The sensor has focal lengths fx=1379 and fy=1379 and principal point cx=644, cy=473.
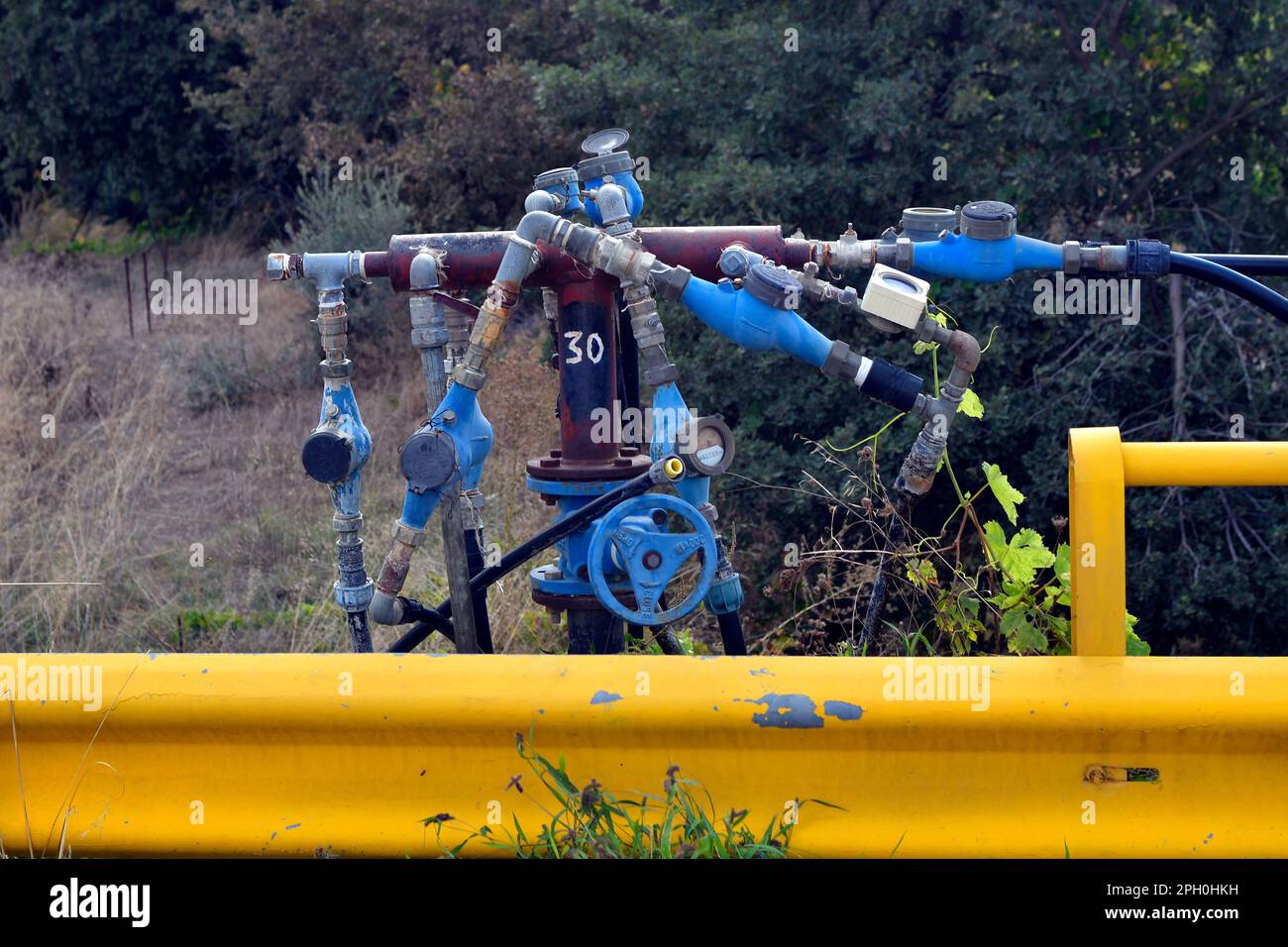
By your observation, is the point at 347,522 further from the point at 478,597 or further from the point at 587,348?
the point at 587,348

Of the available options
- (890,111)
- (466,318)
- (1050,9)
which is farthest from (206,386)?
(466,318)

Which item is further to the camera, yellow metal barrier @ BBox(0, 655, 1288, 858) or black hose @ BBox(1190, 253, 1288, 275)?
black hose @ BBox(1190, 253, 1288, 275)

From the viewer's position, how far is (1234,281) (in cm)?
232

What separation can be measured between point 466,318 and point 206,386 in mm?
6671

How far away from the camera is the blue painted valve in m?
2.31

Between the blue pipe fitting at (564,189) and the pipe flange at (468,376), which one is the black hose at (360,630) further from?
the blue pipe fitting at (564,189)

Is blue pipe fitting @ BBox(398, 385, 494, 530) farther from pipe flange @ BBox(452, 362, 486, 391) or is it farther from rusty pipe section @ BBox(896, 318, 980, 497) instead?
rusty pipe section @ BBox(896, 318, 980, 497)

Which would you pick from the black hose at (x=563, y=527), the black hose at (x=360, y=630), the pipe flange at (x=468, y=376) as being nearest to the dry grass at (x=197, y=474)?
the black hose at (x=360, y=630)

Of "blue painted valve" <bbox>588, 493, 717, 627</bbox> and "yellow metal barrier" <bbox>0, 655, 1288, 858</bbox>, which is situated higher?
"blue painted valve" <bbox>588, 493, 717, 627</bbox>

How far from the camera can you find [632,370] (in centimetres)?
268

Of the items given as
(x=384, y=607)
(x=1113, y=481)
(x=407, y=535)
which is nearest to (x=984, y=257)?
(x=1113, y=481)

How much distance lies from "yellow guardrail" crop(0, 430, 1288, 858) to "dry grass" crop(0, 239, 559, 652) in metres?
1.90

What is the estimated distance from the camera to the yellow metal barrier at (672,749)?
1954mm

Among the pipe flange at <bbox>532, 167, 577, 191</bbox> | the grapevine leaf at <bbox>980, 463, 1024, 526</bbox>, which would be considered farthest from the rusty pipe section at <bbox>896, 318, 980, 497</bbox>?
the pipe flange at <bbox>532, 167, 577, 191</bbox>
